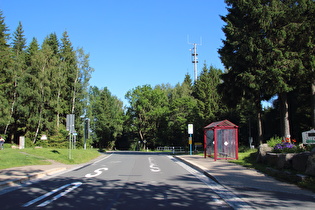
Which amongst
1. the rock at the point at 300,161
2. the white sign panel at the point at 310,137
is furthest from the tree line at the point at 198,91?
the rock at the point at 300,161

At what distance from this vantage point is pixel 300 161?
1118 centimetres

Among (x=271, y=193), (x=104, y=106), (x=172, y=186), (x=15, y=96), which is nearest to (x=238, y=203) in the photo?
(x=271, y=193)

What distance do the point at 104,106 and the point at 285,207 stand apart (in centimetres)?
7750

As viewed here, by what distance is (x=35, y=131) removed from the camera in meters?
51.4

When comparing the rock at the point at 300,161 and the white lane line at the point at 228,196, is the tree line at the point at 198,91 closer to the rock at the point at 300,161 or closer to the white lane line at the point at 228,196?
the rock at the point at 300,161

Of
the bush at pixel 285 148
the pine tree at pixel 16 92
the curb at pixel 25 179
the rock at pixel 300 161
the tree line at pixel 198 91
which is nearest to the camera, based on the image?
Result: the curb at pixel 25 179

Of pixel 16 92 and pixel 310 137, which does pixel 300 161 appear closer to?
pixel 310 137

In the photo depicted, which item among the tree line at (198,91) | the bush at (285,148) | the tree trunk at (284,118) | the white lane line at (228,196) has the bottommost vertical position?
the white lane line at (228,196)

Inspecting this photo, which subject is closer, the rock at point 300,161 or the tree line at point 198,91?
the rock at point 300,161

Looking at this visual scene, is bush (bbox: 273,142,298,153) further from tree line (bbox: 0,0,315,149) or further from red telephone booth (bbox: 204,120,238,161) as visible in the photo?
tree line (bbox: 0,0,315,149)

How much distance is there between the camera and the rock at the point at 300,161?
35.9ft

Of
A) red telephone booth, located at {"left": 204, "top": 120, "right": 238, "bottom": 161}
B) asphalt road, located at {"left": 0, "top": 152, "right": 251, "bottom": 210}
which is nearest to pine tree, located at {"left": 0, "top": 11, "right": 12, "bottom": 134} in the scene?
red telephone booth, located at {"left": 204, "top": 120, "right": 238, "bottom": 161}

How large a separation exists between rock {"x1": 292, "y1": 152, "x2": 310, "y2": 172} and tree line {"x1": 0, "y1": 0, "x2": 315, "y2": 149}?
43.0 feet

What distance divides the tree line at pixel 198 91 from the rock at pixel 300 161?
Answer: 13096 mm
